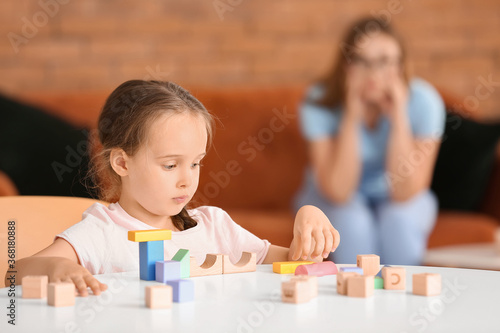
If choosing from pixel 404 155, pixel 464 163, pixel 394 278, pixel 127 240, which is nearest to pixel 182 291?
pixel 394 278

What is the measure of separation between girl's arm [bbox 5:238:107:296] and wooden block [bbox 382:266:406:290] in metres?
0.33

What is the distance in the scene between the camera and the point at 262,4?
353 cm

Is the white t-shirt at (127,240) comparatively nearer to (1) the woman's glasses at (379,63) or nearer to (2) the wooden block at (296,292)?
(2) the wooden block at (296,292)

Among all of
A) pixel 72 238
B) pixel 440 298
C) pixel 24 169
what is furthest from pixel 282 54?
pixel 440 298

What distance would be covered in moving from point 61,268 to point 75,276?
5 centimetres

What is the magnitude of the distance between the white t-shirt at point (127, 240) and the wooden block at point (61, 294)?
286 millimetres

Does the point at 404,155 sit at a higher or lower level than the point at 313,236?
higher

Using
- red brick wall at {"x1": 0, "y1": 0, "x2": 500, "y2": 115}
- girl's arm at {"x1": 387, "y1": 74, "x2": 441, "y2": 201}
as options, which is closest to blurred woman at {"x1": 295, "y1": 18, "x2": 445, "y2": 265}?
girl's arm at {"x1": 387, "y1": 74, "x2": 441, "y2": 201}

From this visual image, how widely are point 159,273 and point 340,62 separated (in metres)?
2.16

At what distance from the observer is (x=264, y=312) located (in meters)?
0.71

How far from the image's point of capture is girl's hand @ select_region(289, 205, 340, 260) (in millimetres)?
978

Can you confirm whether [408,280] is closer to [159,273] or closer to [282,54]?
[159,273]

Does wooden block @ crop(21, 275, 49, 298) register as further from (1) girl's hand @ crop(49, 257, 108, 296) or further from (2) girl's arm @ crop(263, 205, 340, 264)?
(2) girl's arm @ crop(263, 205, 340, 264)

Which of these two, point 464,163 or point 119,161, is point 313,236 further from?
point 464,163
